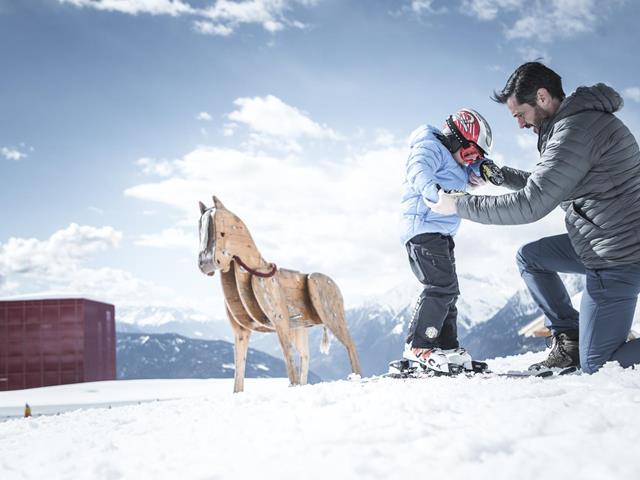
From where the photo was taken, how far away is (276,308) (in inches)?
204

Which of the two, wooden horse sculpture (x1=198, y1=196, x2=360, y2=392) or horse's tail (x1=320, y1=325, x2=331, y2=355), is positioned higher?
wooden horse sculpture (x1=198, y1=196, x2=360, y2=392)

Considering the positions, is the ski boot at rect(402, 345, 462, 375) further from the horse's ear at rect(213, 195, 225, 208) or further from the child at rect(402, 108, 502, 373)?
the horse's ear at rect(213, 195, 225, 208)

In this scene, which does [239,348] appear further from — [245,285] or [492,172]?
[492,172]

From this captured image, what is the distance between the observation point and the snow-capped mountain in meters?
125

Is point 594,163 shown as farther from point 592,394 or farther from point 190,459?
point 190,459

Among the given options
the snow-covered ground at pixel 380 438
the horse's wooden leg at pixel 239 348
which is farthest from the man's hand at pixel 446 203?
the horse's wooden leg at pixel 239 348

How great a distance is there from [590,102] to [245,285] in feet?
10.5

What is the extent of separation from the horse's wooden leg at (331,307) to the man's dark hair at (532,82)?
3354mm

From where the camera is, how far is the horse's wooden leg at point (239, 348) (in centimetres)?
513

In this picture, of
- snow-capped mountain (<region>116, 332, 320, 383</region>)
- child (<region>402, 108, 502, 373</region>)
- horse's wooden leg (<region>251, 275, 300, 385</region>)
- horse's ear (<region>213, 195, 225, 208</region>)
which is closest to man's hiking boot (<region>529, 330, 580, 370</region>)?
child (<region>402, 108, 502, 373</region>)

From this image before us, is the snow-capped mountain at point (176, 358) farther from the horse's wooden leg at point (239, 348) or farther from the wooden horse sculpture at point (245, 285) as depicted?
the horse's wooden leg at point (239, 348)

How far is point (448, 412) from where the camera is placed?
195cm

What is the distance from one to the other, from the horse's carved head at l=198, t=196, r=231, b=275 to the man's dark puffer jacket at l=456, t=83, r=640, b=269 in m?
2.46

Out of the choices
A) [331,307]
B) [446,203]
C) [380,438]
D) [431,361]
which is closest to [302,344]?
[331,307]
